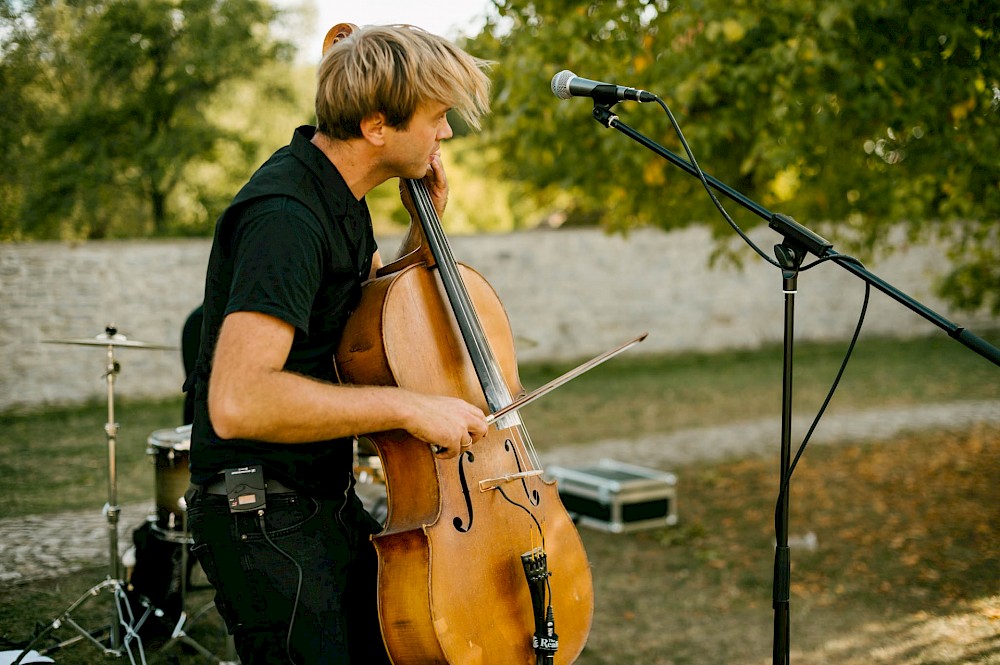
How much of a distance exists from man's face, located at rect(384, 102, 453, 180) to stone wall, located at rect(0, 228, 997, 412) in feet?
19.1

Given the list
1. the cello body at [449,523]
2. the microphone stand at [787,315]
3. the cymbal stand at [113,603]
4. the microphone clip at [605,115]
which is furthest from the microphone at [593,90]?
the cymbal stand at [113,603]

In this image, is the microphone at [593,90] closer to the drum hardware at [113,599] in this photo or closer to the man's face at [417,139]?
the man's face at [417,139]

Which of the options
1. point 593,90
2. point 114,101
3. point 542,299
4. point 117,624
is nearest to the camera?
point 593,90

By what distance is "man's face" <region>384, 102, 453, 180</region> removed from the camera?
2.11 metres

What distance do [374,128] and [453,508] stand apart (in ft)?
3.20

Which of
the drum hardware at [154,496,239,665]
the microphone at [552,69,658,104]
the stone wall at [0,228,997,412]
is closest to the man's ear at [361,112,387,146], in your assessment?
the microphone at [552,69,658,104]

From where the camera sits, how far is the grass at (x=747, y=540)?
4.47 m

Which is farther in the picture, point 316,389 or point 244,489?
point 244,489

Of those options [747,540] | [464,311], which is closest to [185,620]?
[464,311]

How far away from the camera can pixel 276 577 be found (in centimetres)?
Result: 205

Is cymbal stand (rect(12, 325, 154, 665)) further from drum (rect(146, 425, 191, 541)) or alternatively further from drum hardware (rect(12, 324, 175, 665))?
drum (rect(146, 425, 191, 541))

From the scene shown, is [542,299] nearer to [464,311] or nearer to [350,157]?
[464,311]

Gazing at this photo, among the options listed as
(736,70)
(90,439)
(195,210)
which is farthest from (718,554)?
(195,210)

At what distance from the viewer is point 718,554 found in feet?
19.3
